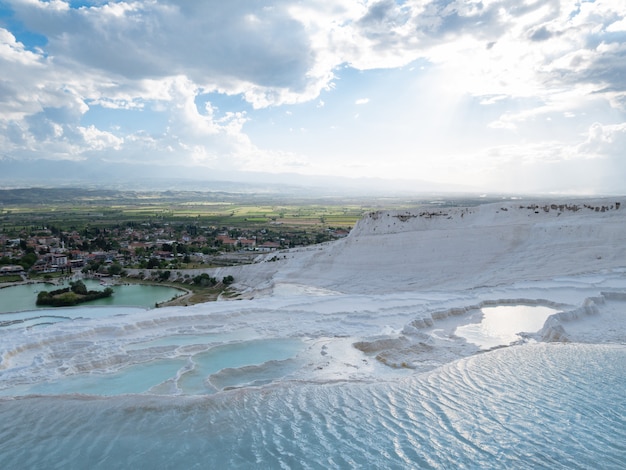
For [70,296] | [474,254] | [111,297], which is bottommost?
[111,297]

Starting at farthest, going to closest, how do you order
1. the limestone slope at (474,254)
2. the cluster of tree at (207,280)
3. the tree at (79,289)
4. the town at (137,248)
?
the town at (137,248) → the cluster of tree at (207,280) → the tree at (79,289) → the limestone slope at (474,254)

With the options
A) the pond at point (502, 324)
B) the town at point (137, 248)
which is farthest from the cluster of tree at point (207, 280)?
the pond at point (502, 324)

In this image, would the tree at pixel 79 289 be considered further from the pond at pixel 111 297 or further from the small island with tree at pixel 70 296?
the pond at pixel 111 297

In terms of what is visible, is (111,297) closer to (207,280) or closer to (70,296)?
(70,296)

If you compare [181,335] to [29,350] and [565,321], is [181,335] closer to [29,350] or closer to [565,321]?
[29,350]

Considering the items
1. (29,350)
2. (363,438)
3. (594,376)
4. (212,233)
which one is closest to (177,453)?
(363,438)

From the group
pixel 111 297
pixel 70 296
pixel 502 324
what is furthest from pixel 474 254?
pixel 70 296
